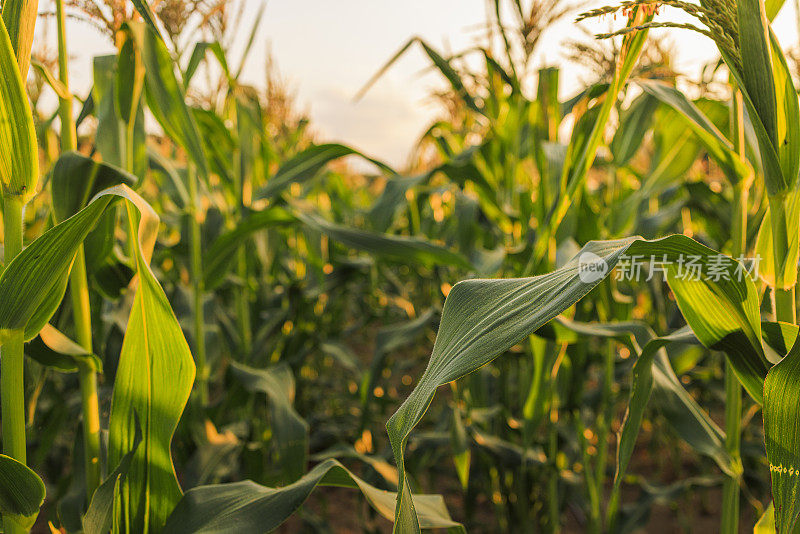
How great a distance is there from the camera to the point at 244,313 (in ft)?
4.80

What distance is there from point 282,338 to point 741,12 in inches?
56.2

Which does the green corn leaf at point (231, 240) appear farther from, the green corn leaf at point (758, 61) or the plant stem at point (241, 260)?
the green corn leaf at point (758, 61)

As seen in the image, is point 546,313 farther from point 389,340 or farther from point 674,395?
point 389,340

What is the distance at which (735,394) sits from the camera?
76cm

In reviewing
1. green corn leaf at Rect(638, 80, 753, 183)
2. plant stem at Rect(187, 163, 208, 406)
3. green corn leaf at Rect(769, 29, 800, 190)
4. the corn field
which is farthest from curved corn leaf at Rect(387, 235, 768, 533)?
plant stem at Rect(187, 163, 208, 406)

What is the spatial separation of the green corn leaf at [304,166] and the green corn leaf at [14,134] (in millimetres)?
603

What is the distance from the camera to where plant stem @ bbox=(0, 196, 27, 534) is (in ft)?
1.93

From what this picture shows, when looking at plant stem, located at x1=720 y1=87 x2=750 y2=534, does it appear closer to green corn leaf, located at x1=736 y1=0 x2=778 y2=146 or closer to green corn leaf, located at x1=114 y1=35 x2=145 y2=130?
green corn leaf, located at x1=736 y1=0 x2=778 y2=146

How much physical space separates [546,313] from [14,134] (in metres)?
0.55

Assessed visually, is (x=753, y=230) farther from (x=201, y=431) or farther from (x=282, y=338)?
(x=282, y=338)

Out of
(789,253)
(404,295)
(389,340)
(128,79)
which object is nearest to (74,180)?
(128,79)

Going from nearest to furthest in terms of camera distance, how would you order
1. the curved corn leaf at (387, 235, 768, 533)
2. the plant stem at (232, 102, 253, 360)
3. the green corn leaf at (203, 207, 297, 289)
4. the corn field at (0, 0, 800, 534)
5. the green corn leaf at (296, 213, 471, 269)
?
the curved corn leaf at (387, 235, 768, 533) < the corn field at (0, 0, 800, 534) < the green corn leaf at (296, 213, 471, 269) < the green corn leaf at (203, 207, 297, 289) < the plant stem at (232, 102, 253, 360)

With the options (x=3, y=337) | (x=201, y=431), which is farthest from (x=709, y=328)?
(x=201, y=431)

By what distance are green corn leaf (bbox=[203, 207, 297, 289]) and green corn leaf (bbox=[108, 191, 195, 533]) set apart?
1.21 feet
